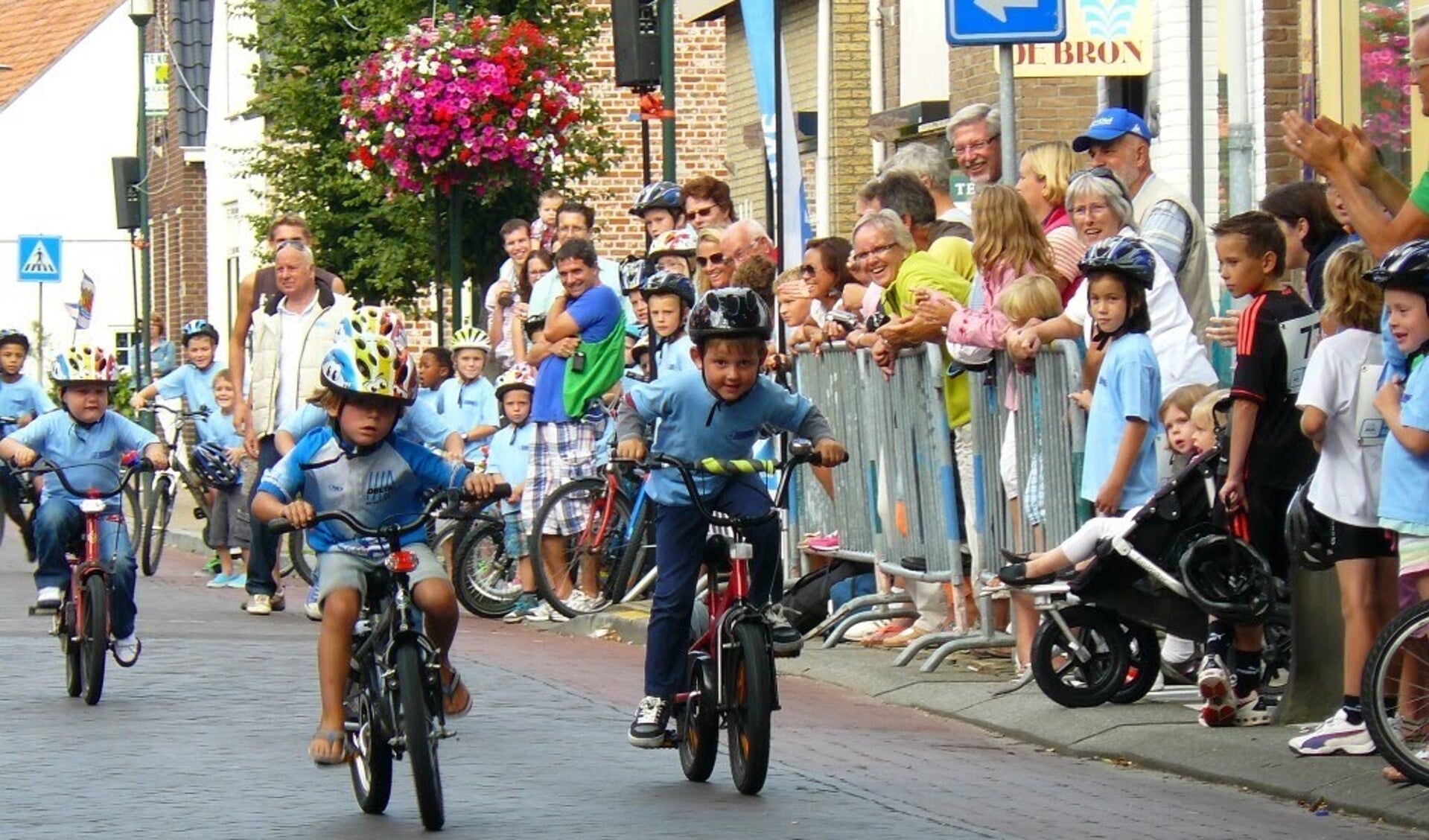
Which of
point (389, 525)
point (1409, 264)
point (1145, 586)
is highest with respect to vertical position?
point (1409, 264)

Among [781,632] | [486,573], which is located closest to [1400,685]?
[781,632]

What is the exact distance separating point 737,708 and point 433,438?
155 centimetres

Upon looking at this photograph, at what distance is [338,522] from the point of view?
29.6ft

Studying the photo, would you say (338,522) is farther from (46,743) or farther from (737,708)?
(46,743)

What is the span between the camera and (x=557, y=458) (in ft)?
52.2

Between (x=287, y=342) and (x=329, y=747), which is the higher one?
(x=287, y=342)

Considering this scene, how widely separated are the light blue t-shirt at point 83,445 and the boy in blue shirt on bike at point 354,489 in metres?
3.95

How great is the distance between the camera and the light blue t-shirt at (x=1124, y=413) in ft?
34.7

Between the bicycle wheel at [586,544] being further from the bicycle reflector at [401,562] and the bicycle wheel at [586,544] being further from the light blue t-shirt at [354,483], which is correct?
the bicycle reflector at [401,562]

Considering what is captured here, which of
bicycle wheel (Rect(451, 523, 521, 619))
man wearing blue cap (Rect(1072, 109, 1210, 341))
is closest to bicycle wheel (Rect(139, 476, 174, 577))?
bicycle wheel (Rect(451, 523, 521, 619))

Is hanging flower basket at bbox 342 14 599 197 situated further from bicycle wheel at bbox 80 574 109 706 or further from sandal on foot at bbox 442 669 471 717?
sandal on foot at bbox 442 669 471 717

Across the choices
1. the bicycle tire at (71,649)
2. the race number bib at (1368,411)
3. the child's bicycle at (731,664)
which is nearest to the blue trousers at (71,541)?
the bicycle tire at (71,649)

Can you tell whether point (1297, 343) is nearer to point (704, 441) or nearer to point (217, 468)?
point (704, 441)

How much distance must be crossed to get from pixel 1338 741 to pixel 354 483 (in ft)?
11.1
